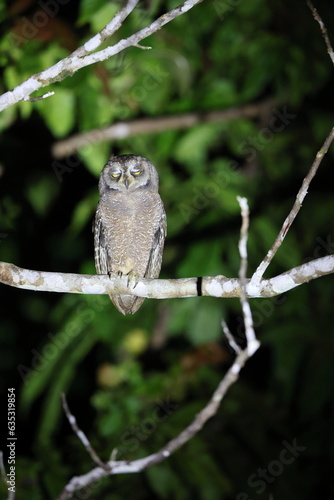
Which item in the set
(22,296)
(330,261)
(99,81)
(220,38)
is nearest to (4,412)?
(22,296)

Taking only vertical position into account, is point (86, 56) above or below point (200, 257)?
below

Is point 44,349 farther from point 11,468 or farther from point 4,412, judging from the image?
point 4,412

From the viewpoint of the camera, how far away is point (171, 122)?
6145 millimetres

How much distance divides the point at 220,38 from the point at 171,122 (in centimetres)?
145

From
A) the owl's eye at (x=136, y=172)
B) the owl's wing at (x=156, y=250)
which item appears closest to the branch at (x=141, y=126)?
the owl's eye at (x=136, y=172)

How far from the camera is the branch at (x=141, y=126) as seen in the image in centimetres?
543

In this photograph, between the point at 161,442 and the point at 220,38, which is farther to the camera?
the point at 220,38

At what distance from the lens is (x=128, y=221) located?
179 inches

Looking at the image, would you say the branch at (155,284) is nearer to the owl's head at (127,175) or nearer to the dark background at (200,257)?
the owl's head at (127,175)

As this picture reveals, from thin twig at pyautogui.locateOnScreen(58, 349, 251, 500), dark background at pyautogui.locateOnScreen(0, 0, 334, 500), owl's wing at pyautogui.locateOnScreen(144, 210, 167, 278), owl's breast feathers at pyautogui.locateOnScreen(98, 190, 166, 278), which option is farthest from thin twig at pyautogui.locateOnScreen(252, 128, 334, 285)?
dark background at pyautogui.locateOnScreen(0, 0, 334, 500)

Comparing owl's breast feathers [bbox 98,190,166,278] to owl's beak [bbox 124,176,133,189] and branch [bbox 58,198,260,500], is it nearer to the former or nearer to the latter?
owl's beak [bbox 124,176,133,189]

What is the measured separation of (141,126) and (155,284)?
3142mm

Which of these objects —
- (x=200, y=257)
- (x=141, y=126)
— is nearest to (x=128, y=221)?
(x=200, y=257)

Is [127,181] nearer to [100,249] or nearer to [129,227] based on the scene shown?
[129,227]
